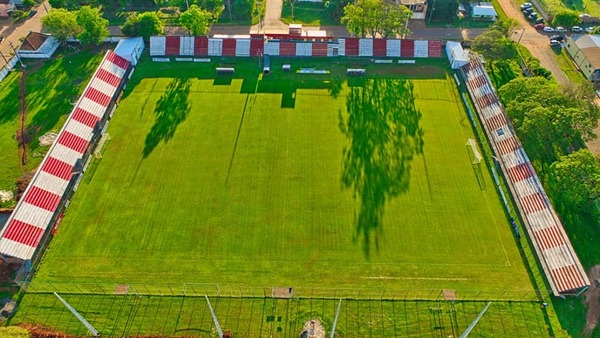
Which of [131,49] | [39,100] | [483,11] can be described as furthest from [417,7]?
[39,100]

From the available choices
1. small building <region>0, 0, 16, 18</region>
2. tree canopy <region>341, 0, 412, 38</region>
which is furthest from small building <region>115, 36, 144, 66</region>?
tree canopy <region>341, 0, 412, 38</region>

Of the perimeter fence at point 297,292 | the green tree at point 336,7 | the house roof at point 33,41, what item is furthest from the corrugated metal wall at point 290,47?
the perimeter fence at point 297,292

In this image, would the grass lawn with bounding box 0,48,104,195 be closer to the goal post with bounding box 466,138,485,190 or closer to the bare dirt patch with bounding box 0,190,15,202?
the bare dirt patch with bounding box 0,190,15,202

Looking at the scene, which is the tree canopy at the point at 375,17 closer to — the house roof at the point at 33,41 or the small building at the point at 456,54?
the small building at the point at 456,54

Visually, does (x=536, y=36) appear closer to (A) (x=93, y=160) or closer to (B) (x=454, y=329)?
(B) (x=454, y=329)

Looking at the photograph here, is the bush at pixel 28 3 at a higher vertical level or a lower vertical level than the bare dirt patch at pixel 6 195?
higher

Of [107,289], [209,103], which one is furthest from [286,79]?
[107,289]
